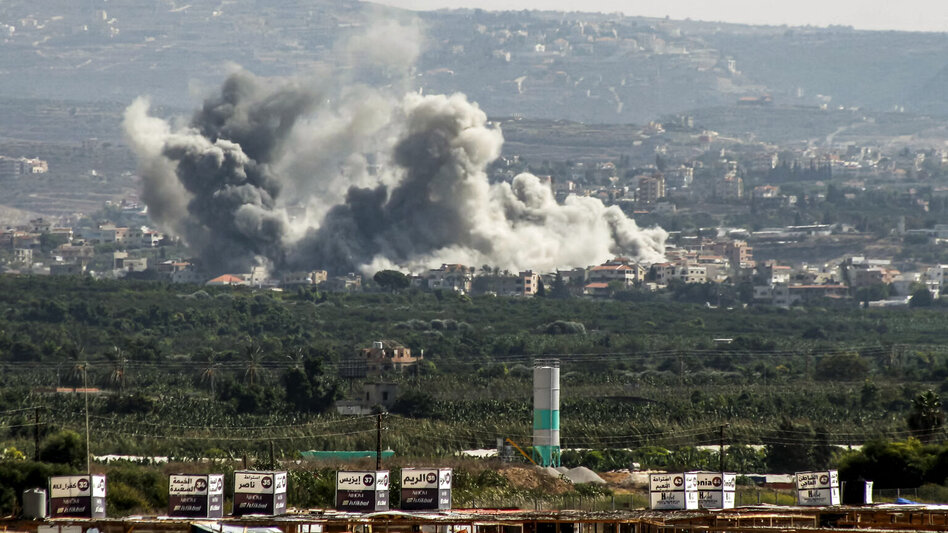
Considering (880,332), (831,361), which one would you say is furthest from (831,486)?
(880,332)

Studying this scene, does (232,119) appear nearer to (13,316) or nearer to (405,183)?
(405,183)

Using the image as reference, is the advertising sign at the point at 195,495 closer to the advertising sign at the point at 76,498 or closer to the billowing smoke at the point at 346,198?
the advertising sign at the point at 76,498

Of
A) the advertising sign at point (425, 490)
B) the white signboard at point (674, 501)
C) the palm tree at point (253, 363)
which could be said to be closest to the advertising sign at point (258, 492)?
the advertising sign at point (425, 490)

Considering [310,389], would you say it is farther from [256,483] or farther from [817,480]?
[256,483]

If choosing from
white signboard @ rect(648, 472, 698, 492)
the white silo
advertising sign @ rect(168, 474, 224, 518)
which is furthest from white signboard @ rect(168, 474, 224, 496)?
the white silo

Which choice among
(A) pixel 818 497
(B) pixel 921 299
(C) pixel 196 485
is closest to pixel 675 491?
(A) pixel 818 497

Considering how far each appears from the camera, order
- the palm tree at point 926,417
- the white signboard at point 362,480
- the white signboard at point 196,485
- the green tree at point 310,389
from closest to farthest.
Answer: the white signboard at point 196,485
the white signboard at point 362,480
the palm tree at point 926,417
the green tree at point 310,389

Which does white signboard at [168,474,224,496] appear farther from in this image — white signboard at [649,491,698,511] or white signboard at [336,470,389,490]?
white signboard at [649,491,698,511]
